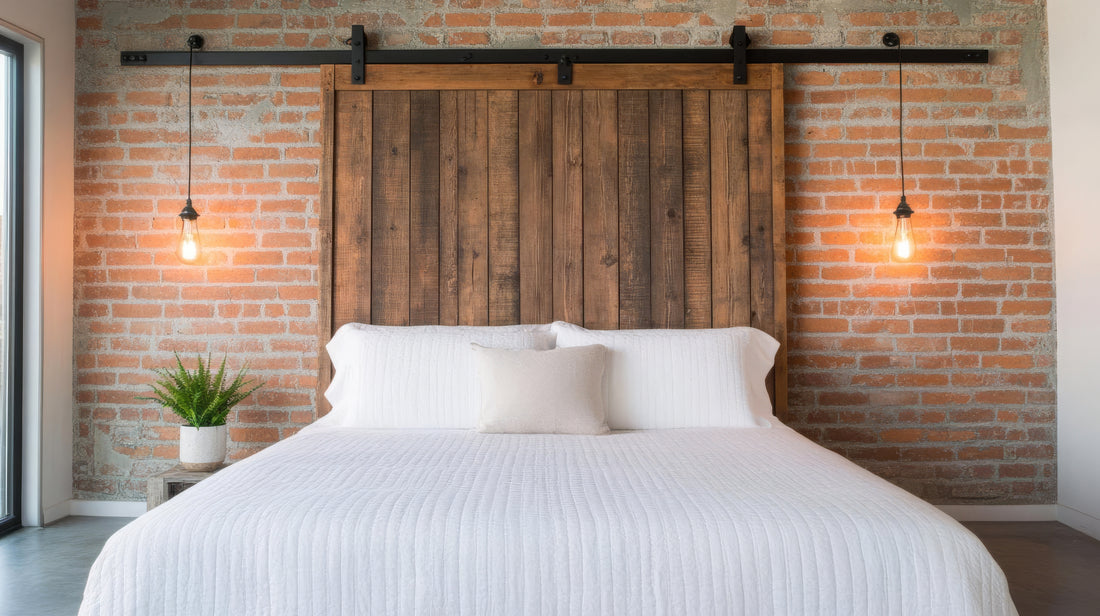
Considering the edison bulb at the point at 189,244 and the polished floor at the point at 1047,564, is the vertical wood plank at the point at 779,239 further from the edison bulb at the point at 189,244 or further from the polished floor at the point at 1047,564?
the edison bulb at the point at 189,244

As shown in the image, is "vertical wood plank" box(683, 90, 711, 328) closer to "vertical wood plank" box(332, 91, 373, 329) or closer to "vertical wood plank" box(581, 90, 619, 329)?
"vertical wood plank" box(581, 90, 619, 329)

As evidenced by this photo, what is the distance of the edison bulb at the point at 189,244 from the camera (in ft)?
10.1

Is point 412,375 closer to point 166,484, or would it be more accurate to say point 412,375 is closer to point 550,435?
point 550,435

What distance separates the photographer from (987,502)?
3188 millimetres

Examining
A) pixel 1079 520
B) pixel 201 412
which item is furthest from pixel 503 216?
pixel 1079 520

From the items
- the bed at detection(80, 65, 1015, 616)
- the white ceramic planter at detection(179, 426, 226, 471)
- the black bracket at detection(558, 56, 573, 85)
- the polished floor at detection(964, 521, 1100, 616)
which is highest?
the black bracket at detection(558, 56, 573, 85)

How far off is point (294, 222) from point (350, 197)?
30cm

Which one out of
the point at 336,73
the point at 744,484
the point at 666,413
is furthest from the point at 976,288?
the point at 336,73

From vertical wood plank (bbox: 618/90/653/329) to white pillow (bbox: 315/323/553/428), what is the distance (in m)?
0.44

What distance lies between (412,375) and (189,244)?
122 cm

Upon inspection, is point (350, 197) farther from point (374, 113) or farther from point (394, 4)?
point (394, 4)

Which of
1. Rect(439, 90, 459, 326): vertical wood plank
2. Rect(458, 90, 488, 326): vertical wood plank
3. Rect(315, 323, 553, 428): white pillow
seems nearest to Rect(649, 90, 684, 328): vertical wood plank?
Rect(315, 323, 553, 428): white pillow

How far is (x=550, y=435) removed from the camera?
242 centimetres

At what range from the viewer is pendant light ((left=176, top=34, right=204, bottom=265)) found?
9.99 ft
